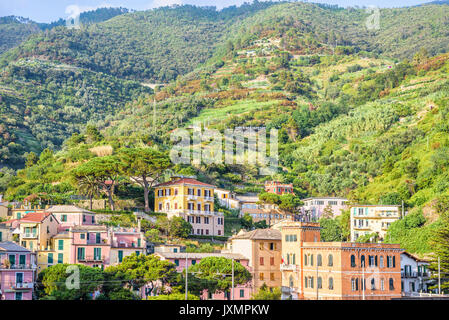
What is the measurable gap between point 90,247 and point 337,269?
18.2 meters

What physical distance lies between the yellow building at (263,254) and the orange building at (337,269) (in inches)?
47.6

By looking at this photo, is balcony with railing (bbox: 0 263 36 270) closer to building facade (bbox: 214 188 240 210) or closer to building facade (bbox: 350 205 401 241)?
building facade (bbox: 214 188 240 210)

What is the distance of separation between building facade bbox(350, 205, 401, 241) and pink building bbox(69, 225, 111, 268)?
3277cm

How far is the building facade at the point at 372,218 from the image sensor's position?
3054 inches

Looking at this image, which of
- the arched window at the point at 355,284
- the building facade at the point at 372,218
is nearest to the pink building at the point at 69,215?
the arched window at the point at 355,284

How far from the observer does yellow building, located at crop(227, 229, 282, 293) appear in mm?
57281

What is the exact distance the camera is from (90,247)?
53.2 m

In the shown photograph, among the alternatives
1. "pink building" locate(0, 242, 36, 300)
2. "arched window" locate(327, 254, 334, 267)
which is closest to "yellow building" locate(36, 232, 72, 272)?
"pink building" locate(0, 242, 36, 300)

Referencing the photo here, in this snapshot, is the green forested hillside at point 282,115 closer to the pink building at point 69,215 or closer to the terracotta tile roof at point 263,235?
the pink building at point 69,215

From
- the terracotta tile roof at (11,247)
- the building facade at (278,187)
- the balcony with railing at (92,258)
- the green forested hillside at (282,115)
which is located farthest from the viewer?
the building facade at (278,187)

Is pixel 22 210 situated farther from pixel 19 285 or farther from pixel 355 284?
pixel 355 284

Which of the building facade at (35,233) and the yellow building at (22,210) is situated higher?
the yellow building at (22,210)
